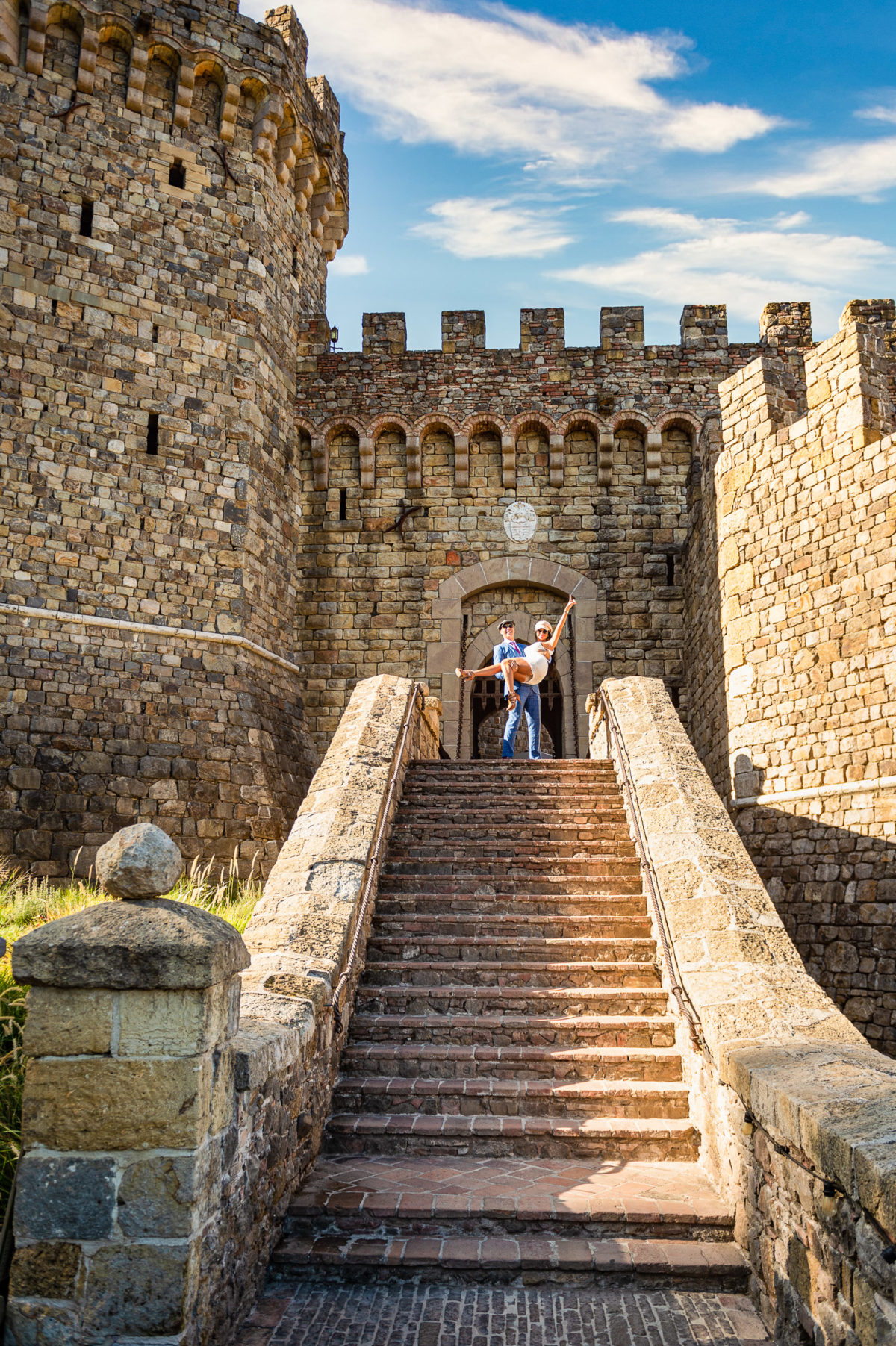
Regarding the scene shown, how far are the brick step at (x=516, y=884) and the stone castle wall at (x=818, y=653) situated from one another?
9.78ft

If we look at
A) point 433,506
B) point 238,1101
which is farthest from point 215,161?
point 238,1101

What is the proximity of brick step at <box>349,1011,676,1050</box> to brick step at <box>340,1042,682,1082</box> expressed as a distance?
10cm

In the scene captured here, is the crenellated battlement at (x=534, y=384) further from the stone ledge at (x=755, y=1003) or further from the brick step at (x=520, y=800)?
the stone ledge at (x=755, y=1003)

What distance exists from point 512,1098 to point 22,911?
424 centimetres

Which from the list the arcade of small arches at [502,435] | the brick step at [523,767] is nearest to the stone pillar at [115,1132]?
the brick step at [523,767]

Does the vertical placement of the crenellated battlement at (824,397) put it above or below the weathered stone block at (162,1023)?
above

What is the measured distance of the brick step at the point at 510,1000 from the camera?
4.73 metres

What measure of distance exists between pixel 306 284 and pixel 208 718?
6609 millimetres

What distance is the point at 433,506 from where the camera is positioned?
1305 centimetres

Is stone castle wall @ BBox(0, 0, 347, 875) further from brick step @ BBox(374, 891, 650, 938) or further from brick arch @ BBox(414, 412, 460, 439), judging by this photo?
brick step @ BBox(374, 891, 650, 938)

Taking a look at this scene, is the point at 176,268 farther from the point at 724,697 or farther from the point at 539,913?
the point at 539,913

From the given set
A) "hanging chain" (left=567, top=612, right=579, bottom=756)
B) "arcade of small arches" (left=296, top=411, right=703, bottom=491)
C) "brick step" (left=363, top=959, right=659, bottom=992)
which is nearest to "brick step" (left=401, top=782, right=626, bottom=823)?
"brick step" (left=363, top=959, right=659, bottom=992)

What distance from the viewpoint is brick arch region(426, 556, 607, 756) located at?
488 inches

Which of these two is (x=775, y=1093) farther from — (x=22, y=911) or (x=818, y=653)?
(x=818, y=653)
